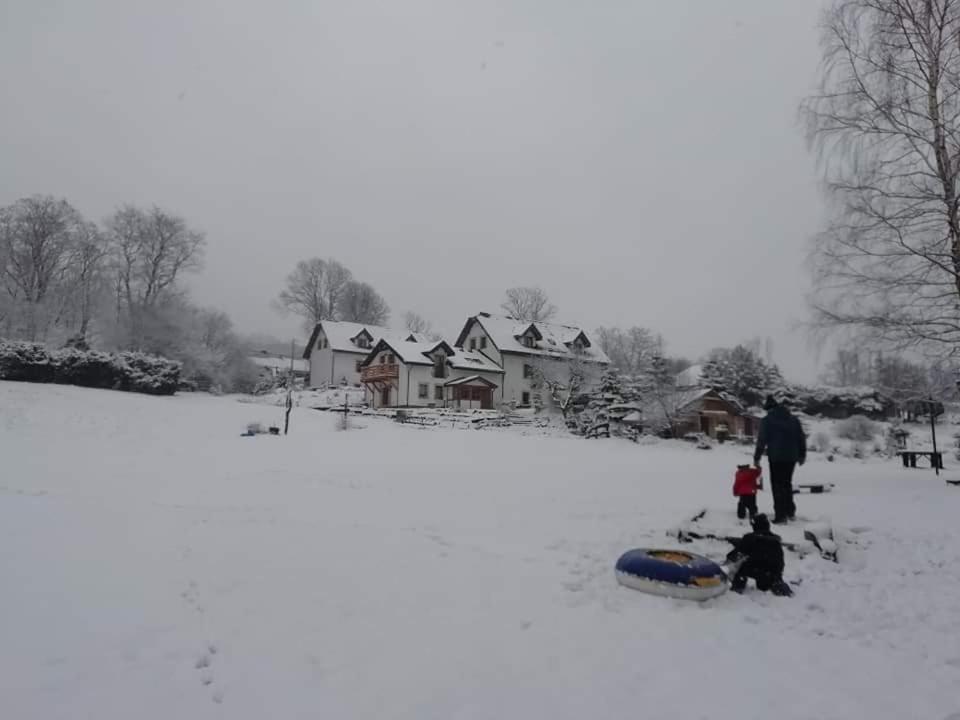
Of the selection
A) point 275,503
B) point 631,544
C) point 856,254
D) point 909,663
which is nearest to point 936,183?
point 856,254

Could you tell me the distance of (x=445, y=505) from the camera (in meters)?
9.54

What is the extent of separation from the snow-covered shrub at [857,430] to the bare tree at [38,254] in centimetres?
5015

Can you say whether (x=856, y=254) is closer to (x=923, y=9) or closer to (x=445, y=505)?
(x=923, y=9)

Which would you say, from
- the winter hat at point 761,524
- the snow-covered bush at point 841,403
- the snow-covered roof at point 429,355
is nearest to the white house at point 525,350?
the snow-covered roof at point 429,355

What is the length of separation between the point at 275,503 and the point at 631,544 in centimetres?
600

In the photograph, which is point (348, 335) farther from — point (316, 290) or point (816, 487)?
point (816, 487)

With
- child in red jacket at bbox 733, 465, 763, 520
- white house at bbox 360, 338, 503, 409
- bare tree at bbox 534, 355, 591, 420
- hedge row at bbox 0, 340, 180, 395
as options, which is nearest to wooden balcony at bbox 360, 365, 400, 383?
white house at bbox 360, 338, 503, 409

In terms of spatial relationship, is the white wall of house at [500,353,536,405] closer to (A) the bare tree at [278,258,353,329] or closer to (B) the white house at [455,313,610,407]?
(B) the white house at [455,313,610,407]

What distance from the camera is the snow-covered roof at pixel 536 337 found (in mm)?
41688

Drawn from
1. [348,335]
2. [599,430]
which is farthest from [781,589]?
[348,335]

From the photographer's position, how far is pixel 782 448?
8.17 m

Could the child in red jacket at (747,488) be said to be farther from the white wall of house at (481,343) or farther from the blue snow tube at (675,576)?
the white wall of house at (481,343)

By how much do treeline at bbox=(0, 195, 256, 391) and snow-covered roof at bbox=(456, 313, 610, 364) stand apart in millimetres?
19943

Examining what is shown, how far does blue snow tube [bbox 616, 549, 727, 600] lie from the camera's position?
5047 millimetres
